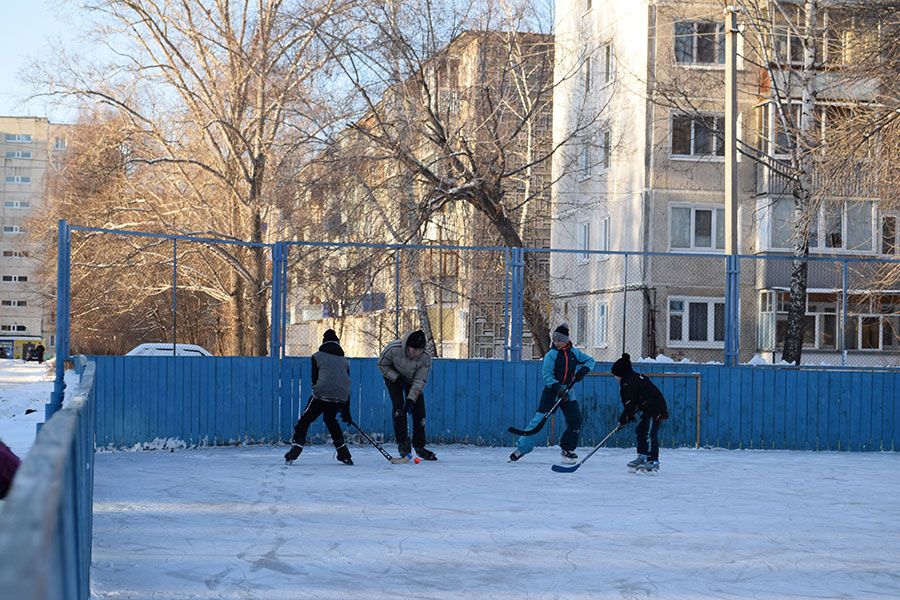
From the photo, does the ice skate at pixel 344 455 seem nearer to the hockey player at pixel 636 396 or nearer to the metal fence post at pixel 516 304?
the hockey player at pixel 636 396

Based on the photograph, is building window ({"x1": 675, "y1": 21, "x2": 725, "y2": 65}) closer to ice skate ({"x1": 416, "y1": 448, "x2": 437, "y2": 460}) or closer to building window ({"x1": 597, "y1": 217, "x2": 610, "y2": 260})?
→ building window ({"x1": 597, "y1": 217, "x2": 610, "y2": 260})

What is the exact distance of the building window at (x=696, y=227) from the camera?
33.0 meters

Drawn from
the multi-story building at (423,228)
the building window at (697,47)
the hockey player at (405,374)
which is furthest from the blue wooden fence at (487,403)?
the building window at (697,47)

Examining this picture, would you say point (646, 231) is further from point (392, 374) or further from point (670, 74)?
point (392, 374)

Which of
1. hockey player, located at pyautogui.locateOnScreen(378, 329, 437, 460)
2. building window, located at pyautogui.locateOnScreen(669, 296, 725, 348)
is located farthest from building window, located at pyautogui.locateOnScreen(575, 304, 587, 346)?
hockey player, located at pyautogui.locateOnScreen(378, 329, 437, 460)

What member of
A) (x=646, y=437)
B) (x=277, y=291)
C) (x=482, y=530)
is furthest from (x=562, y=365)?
(x=482, y=530)

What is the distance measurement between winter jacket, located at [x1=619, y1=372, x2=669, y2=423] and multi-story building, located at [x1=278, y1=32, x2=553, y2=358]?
4367 millimetres

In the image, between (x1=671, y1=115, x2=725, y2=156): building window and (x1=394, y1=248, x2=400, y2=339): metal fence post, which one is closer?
(x1=394, y1=248, x2=400, y2=339): metal fence post

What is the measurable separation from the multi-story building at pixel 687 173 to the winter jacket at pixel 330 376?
509 inches

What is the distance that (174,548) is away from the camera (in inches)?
310

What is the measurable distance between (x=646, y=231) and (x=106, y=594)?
27.6m

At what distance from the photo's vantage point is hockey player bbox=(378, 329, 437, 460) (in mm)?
13680

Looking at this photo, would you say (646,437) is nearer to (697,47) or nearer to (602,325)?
(602,325)

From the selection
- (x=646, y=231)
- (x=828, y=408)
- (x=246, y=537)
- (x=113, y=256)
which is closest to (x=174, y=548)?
(x=246, y=537)
